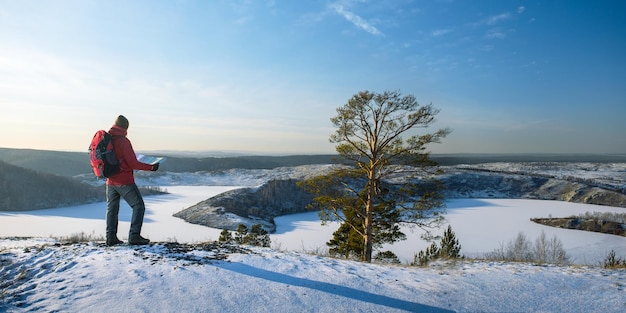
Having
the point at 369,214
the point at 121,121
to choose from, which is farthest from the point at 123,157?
the point at 369,214

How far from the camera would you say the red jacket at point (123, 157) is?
23.2ft

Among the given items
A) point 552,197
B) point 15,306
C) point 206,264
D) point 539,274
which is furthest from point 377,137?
point 552,197

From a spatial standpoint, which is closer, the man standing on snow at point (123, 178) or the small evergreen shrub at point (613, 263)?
the man standing on snow at point (123, 178)

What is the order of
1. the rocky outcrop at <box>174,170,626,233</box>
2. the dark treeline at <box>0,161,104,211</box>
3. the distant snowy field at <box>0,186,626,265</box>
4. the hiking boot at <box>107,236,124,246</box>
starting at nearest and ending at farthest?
the hiking boot at <box>107,236,124,246</box>
the distant snowy field at <box>0,186,626,265</box>
the rocky outcrop at <box>174,170,626,233</box>
the dark treeline at <box>0,161,104,211</box>

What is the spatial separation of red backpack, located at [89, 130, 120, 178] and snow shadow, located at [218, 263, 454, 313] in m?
3.30

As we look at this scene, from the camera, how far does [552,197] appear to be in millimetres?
97938

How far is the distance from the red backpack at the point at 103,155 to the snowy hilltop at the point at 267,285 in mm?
1757

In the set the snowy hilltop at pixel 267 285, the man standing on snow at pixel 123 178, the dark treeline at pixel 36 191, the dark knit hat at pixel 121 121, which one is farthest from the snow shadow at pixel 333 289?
the dark treeline at pixel 36 191

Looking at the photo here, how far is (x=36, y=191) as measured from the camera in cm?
8038

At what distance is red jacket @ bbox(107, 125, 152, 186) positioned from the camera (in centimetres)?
706

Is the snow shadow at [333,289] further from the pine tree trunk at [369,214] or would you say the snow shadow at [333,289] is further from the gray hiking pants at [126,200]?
the pine tree trunk at [369,214]

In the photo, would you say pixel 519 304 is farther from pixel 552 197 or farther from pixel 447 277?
pixel 552 197

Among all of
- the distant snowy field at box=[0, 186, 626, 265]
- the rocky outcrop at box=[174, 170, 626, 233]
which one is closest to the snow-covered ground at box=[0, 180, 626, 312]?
the distant snowy field at box=[0, 186, 626, 265]

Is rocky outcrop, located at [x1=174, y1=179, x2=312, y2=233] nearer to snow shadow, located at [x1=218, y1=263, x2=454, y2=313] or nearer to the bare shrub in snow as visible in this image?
the bare shrub in snow
